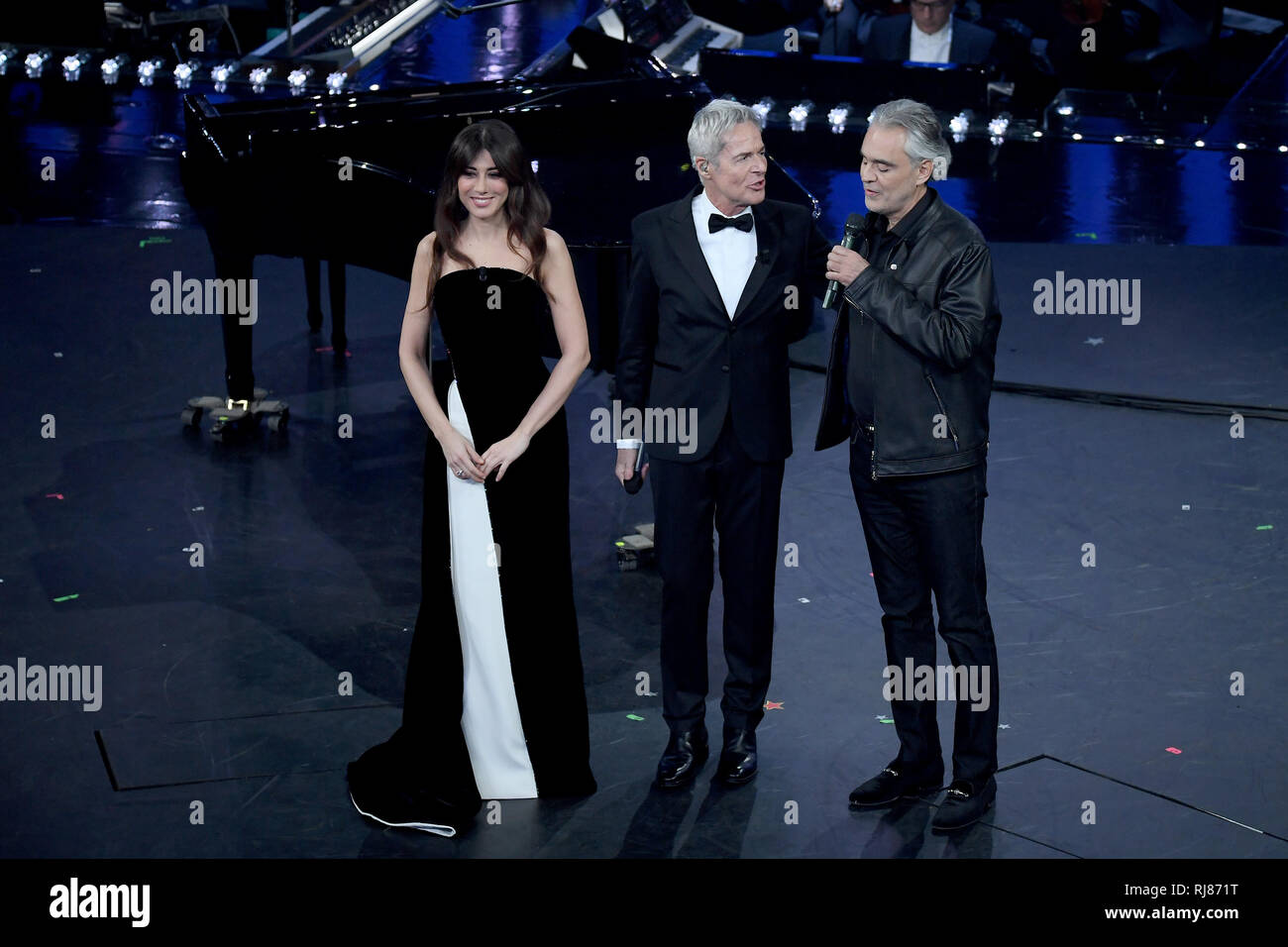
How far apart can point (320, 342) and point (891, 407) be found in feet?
13.9

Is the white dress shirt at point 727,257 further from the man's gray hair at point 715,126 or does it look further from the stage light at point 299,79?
the stage light at point 299,79

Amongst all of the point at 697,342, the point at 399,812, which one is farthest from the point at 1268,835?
the point at 399,812

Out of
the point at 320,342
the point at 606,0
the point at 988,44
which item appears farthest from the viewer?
the point at 606,0

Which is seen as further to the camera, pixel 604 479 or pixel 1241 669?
pixel 604 479

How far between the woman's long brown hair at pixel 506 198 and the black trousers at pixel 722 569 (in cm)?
61

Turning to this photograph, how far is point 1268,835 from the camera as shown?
372cm

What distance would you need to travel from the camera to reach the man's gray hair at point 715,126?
11.9 feet

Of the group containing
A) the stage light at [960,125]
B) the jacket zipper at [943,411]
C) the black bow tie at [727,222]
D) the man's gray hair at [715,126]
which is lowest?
the jacket zipper at [943,411]

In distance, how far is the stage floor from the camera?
382 centimetres

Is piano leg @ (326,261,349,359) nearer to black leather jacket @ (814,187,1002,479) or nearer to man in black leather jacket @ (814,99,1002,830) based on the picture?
man in black leather jacket @ (814,99,1002,830)

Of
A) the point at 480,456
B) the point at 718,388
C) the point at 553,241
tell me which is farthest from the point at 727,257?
the point at 480,456

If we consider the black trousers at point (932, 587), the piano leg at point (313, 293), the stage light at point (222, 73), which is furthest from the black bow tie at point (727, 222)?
the stage light at point (222, 73)

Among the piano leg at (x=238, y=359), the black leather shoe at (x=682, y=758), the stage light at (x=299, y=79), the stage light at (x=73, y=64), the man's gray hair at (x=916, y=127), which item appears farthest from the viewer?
the stage light at (x=73, y=64)

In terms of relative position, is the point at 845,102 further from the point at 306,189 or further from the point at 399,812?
the point at 399,812
